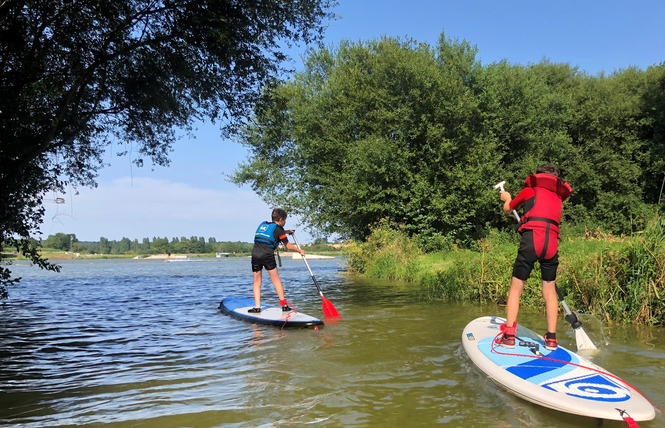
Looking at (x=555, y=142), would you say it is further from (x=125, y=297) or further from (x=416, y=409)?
(x=416, y=409)

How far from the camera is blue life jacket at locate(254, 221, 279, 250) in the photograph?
8.86m

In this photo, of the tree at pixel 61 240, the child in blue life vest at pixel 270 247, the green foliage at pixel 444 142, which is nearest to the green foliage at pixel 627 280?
the child in blue life vest at pixel 270 247

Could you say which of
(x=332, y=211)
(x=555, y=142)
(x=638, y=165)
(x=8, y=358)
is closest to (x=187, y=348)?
(x=8, y=358)

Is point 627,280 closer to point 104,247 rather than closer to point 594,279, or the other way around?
point 594,279

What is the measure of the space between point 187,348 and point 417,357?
3322 millimetres

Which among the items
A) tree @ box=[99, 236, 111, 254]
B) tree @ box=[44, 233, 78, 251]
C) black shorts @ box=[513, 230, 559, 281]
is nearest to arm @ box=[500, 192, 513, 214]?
black shorts @ box=[513, 230, 559, 281]

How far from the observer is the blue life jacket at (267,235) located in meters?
8.86

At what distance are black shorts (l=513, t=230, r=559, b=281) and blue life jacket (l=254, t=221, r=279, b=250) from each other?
4.93 m

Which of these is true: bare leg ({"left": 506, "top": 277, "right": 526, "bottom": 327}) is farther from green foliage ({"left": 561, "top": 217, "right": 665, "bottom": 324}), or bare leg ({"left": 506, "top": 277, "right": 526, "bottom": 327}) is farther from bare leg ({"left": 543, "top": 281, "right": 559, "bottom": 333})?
green foliage ({"left": 561, "top": 217, "right": 665, "bottom": 324})

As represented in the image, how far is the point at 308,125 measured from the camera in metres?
26.7

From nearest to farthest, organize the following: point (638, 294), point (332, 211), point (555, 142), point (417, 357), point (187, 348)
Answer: point (417, 357)
point (187, 348)
point (638, 294)
point (332, 211)
point (555, 142)

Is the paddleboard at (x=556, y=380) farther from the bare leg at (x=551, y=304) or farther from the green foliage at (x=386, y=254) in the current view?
the green foliage at (x=386, y=254)

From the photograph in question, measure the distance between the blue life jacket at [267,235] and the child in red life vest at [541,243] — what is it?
4907 millimetres

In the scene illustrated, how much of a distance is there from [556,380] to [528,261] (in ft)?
4.96
